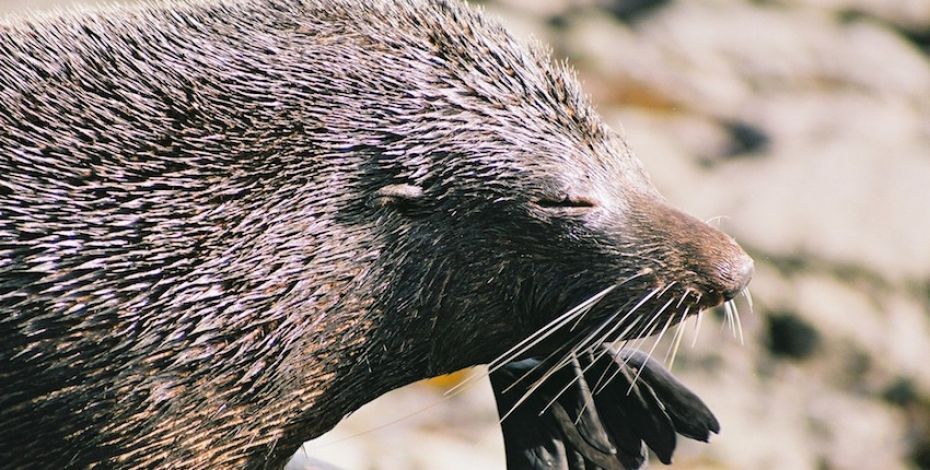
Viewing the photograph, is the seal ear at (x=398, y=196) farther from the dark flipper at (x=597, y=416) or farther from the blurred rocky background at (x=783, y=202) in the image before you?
the blurred rocky background at (x=783, y=202)

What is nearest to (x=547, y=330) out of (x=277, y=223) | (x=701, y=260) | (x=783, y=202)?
(x=701, y=260)

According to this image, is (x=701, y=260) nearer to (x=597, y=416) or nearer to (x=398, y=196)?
(x=597, y=416)

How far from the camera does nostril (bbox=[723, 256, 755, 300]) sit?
12.8 ft

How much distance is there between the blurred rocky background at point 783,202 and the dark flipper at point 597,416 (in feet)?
7.66

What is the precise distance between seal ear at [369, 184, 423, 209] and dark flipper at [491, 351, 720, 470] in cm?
78

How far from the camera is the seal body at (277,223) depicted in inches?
141

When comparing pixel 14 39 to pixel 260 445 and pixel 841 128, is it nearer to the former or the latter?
pixel 260 445

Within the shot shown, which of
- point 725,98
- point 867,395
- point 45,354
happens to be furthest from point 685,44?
point 45,354

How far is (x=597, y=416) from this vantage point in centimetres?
430

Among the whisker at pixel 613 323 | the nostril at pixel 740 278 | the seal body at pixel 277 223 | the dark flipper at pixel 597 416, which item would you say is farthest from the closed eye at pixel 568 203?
the dark flipper at pixel 597 416

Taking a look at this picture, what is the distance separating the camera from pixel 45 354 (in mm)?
3508

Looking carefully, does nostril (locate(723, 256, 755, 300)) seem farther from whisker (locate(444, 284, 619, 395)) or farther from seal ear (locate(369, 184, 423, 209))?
seal ear (locate(369, 184, 423, 209))

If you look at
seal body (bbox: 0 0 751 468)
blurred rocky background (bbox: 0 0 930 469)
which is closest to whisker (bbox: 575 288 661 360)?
seal body (bbox: 0 0 751 468)

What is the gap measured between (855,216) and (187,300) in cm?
675
